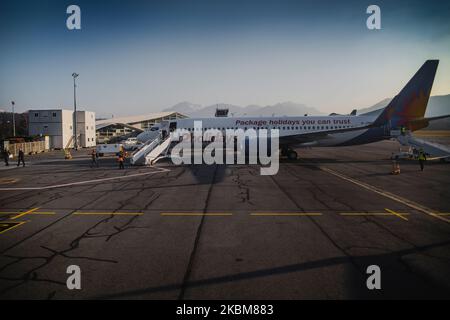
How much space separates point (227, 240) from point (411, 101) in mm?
31417

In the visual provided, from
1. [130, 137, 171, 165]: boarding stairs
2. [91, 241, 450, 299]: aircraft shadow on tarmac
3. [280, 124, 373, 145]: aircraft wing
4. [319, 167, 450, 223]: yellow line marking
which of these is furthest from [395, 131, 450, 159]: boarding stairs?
[91, 241, 450, 299]: aircraft shadow on tarmac

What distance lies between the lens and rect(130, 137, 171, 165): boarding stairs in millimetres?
31197

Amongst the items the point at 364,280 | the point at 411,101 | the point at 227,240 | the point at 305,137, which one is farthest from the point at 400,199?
the point at 411,101

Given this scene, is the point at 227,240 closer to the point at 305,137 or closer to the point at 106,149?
the point at 305,137

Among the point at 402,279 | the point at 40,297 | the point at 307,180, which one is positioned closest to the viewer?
the point at 40,297

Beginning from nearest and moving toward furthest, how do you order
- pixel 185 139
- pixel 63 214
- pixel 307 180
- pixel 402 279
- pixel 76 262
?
pixel 402 279 → pixel 76 262 → pixel 63 214 → pixel 307 180 → pixel 185 139

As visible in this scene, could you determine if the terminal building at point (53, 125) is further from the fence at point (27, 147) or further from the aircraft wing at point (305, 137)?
the aircraft wing at point (305, 137)

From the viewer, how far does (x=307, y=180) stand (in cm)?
2178

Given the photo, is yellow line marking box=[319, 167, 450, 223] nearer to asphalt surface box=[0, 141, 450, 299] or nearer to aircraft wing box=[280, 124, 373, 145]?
asphalt surface box=[0, 141, 450, 299]

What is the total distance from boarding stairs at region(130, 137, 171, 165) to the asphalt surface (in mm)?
10634
